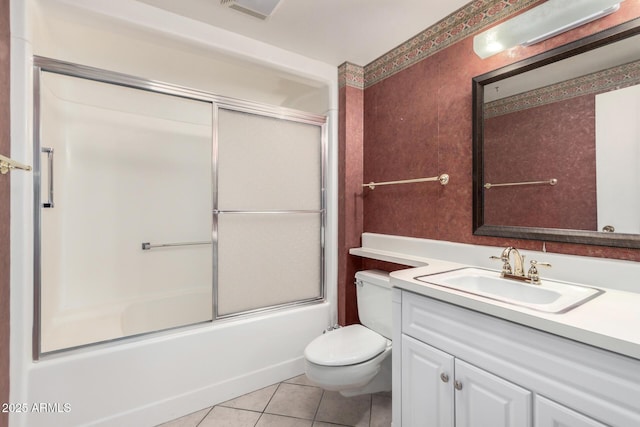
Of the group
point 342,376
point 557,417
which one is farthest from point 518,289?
point 342,376

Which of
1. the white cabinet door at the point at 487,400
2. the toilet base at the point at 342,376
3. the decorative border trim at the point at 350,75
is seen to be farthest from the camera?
the decorative border trim at the point at 350,75

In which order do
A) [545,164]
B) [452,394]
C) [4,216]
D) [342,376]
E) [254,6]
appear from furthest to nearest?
1. [254,6]
2. [342,376]
3. [545,164]
4. [4,216]
5. [452,394]

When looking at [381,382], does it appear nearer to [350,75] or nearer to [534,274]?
[534,274]

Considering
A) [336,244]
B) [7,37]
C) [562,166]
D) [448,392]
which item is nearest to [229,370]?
[336,244]

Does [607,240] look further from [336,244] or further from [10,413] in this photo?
[10,413]

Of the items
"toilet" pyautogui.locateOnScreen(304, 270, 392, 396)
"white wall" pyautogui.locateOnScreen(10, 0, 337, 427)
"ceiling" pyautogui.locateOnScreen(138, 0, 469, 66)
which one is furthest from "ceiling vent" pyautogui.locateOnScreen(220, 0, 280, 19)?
"toilet" pyautogui.locateOnScreen(304, 270, 392, 396)

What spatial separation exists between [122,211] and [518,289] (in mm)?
2831

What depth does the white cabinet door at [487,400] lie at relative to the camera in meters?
0.88

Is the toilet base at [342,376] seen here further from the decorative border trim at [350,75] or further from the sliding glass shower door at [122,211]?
the decorative border trim at [350,75]

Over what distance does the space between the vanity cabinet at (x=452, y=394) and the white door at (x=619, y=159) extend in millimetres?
805

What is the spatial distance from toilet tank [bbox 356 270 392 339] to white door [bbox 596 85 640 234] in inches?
41.2

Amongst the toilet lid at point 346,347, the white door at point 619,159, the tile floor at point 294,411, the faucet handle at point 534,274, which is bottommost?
the tile floor at point 294,411

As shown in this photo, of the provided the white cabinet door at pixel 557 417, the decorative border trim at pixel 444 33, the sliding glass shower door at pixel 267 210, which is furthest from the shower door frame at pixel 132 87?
the white cabinet door at pixel 557 417

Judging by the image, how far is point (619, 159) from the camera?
1115mm
